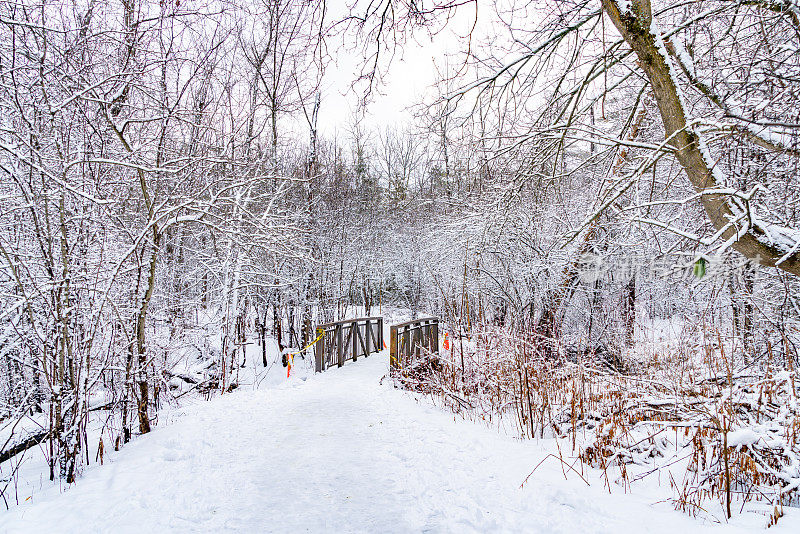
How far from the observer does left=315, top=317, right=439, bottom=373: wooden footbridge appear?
9656mm

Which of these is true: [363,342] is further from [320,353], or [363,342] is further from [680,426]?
[680,426]

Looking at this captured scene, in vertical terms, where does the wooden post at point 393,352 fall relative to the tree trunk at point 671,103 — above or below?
below

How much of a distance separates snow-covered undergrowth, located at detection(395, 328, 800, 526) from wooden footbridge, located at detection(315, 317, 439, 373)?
3.30 metres

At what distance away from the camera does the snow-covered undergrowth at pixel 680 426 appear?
106 inches

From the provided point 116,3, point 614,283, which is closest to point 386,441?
point 116,3

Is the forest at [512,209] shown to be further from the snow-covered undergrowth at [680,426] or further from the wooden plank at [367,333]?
the wooden plank at [367,333]

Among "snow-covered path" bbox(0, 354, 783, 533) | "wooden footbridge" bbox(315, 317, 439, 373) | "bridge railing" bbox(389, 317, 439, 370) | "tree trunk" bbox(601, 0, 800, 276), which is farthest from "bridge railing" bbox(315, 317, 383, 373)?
"tree trunk" bbox(601, 0, 800, 276)

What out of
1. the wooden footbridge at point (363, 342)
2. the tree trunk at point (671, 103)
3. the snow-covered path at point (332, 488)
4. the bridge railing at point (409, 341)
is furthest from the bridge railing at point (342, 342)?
the tree trunk at point (671, 103)

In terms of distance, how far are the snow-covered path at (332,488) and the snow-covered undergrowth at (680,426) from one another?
13.6 inches

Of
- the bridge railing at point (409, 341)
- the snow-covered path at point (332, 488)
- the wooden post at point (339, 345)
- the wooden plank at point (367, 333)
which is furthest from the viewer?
the wooden plank at point (367, 333)

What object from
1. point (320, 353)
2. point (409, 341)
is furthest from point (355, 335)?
point (409, 341)

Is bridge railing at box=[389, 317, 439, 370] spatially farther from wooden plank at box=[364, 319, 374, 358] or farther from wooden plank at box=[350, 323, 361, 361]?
wooden plank at box=[364, 319, 374, 358]

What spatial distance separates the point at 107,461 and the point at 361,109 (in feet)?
14.2

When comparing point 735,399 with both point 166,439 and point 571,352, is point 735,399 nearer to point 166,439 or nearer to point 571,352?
point 166,439
